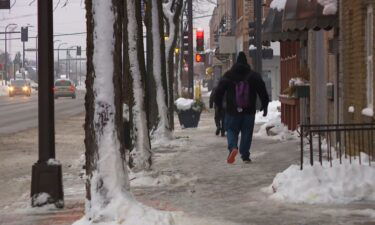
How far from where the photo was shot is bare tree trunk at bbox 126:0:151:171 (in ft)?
39.9

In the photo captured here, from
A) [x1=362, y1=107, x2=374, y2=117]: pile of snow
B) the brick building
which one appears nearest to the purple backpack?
the brick building

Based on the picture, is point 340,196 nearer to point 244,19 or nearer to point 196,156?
point 196,156

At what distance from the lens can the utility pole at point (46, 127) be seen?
898 centimetres

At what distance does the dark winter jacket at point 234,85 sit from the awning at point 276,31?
Result: 5062 mm

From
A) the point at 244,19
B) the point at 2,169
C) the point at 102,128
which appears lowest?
the point at 2,169

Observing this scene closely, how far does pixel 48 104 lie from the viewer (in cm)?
899

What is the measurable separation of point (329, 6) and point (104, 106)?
8.05 meters

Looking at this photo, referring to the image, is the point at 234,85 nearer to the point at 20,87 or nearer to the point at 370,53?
the point at 370,53

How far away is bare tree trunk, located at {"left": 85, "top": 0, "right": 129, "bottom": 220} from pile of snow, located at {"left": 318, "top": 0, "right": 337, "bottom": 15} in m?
7.57

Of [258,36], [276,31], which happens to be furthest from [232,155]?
[258,36]

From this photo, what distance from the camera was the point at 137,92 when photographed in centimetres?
1252

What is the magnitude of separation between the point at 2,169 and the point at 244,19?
1253 inches

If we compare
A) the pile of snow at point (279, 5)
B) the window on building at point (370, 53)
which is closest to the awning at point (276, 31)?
the pile of snow at point (279, 5)

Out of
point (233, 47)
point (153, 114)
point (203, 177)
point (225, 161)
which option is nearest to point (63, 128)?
point (153, 114)
